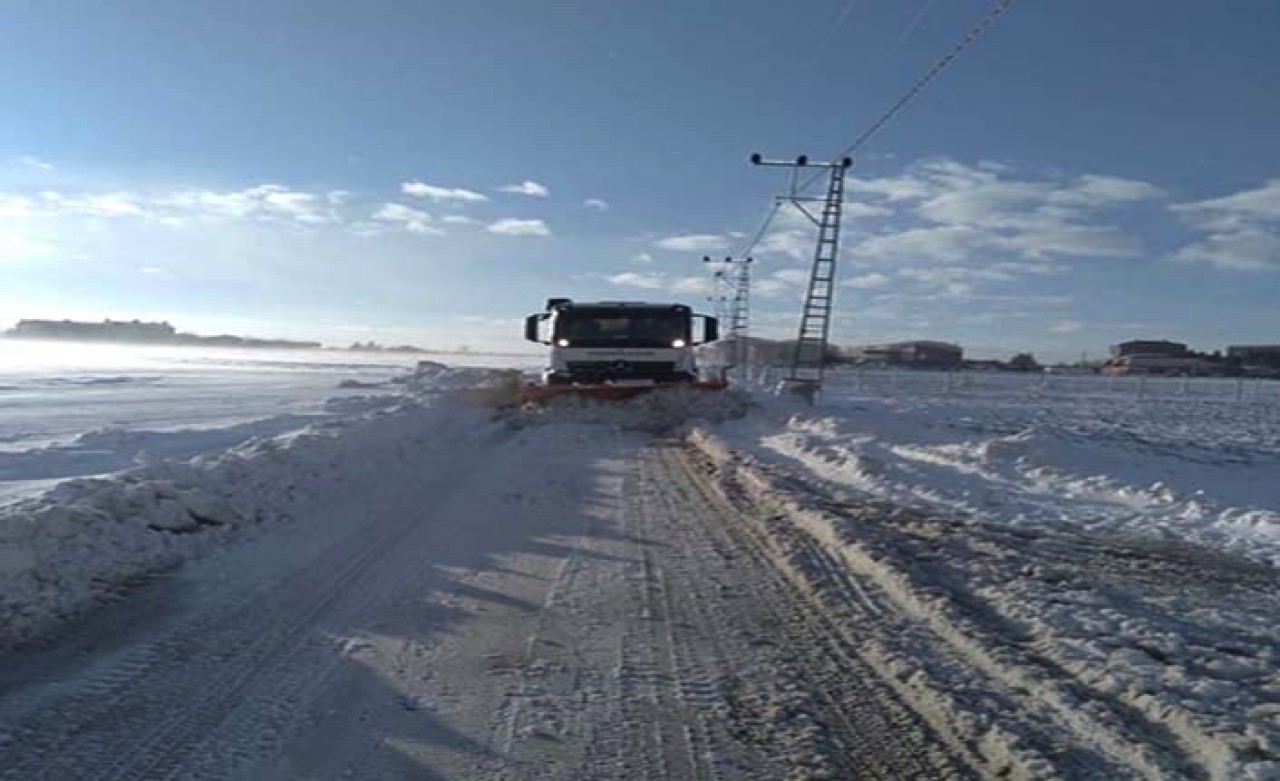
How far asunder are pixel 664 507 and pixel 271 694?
5.87 m

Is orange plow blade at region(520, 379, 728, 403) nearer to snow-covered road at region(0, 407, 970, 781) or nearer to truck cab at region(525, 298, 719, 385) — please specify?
truck cab at region(525, 298, 719, 385)

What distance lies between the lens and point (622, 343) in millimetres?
22609

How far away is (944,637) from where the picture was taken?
5.53 m

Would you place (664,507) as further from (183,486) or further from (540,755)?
(540,755)

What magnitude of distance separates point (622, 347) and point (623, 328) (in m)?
0.60

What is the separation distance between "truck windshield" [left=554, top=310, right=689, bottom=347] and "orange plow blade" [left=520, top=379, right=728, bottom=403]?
4.18ft

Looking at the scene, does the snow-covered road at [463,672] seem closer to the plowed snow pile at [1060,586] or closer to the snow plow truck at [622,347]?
the plowed snow pile at [1060,586]

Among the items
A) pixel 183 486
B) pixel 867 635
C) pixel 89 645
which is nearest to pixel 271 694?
pixel 89 645

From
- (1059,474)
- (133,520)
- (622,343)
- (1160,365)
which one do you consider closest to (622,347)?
(622,343)

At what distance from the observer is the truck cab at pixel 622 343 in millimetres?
22406

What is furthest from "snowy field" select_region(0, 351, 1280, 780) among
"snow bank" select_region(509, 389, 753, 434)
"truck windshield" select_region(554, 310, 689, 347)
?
"truck windshield" select_region(554, 310, 689, 347)

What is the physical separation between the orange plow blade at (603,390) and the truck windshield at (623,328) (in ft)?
4.18

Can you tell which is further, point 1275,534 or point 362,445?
point 362,445

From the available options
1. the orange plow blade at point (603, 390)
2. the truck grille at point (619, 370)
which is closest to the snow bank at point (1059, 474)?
the orange plow blade at point (603, 390)
